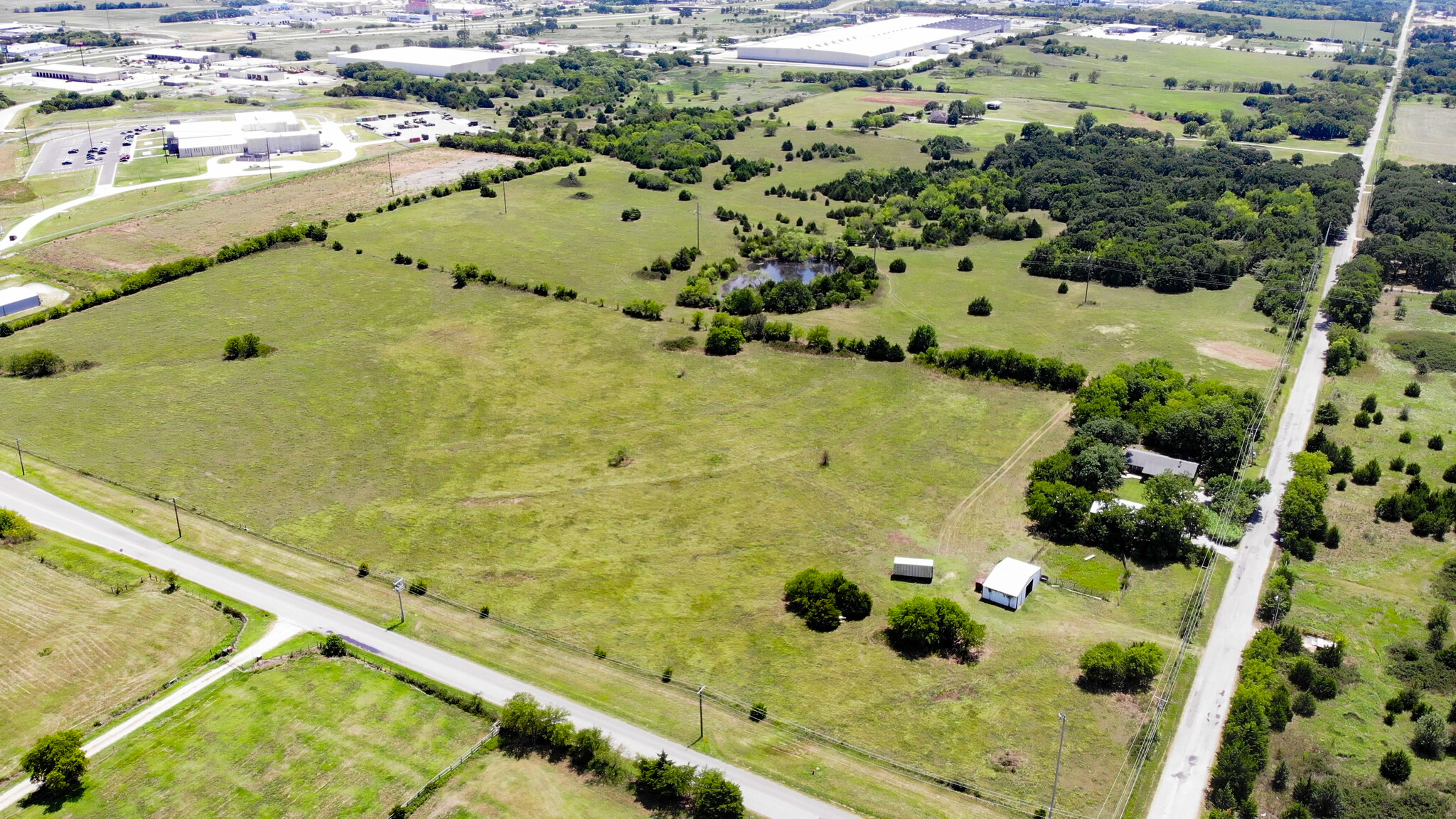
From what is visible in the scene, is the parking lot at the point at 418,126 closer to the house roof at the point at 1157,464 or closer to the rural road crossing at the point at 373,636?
the rural road crossing at the point at 373,636

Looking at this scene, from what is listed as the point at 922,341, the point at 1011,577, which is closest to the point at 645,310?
the point at 922,341

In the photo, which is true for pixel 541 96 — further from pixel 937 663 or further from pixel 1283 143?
pixel 937 663

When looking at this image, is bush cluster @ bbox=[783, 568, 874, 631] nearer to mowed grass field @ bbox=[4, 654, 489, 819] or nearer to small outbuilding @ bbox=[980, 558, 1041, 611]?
small outbuilding @ bbox=[980, 558, 1041, 611]

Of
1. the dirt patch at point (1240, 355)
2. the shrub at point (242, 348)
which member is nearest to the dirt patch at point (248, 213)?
the shrub at point (242, 348)

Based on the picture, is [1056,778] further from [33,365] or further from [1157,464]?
[33,365]

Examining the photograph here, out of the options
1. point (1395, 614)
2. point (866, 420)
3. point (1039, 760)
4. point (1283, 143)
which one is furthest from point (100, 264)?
point (1283, 143)
